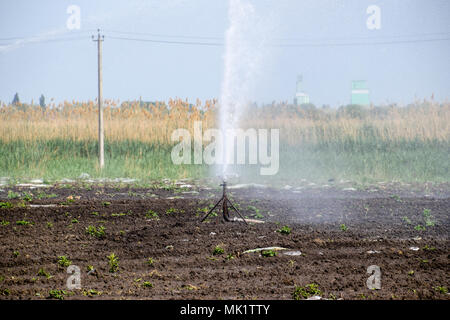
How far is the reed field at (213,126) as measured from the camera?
583 inches

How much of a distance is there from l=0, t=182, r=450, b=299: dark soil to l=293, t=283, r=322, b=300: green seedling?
7cm

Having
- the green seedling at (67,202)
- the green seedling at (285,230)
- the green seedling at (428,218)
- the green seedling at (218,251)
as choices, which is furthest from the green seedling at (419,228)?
the green seedling at (67,202)

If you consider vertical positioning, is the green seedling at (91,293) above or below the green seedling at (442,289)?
above

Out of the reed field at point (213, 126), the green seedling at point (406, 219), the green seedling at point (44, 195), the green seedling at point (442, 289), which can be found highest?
the reed field at point (213, 126)

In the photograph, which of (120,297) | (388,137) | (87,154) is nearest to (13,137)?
(87,154)

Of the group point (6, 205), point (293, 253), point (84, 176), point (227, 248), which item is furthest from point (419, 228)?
point (84, 176)

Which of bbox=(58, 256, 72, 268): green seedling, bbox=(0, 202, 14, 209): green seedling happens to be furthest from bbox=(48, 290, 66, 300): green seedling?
bbox=(0, 202, 14, 209): green seedling

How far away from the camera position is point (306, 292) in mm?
4617

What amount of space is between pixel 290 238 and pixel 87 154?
11126 millimetres

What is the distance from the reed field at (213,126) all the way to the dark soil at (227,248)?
4.95 meters

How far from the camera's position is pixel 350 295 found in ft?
15.2

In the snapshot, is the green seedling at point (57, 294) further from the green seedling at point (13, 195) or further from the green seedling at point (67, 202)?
the green seedling at point (13, 195)

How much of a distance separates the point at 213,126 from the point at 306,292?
13.2m
